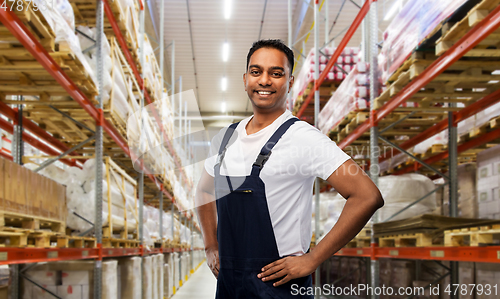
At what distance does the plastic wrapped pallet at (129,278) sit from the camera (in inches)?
273

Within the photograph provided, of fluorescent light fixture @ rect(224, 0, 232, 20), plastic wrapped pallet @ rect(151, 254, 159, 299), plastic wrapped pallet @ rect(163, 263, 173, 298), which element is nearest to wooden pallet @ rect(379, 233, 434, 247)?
plastic wrapped pallet @ rect(151, 254, 159, 299)

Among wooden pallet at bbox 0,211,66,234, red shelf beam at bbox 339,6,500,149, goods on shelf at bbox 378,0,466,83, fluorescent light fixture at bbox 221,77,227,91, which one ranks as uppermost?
fluorescent light fixture at bbox 221,77,227,91

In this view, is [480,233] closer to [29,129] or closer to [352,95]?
[352,95]

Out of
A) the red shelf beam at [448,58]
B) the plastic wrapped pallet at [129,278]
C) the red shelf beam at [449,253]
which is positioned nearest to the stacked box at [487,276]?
the red shelf beam at [449,253]

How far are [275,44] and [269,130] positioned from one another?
336mm

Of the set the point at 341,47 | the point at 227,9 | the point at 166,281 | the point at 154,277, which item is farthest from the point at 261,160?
the point at 227,9

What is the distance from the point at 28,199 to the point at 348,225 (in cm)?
339

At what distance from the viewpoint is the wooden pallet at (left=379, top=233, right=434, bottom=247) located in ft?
14.8

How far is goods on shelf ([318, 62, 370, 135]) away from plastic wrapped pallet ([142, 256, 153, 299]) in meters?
4.06

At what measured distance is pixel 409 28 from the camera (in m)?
4.70

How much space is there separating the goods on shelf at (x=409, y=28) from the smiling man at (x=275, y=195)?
8.72 feet

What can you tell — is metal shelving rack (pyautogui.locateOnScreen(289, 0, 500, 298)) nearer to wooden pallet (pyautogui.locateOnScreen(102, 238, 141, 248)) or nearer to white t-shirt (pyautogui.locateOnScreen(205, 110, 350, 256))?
white t-shirt (pyautogui.locateOnScreen(205, 110, 350, 256))

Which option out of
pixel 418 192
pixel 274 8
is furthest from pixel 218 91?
pixel 418 192

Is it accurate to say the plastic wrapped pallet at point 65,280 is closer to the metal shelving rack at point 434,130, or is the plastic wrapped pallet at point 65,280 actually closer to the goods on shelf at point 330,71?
the metal shelving rack at point 434,130
